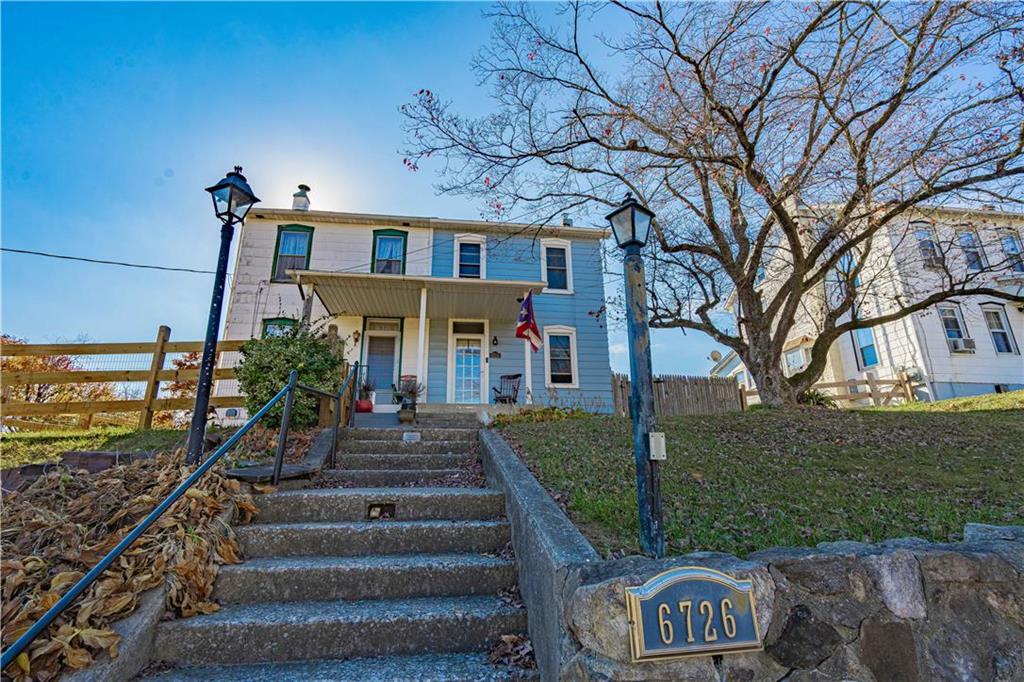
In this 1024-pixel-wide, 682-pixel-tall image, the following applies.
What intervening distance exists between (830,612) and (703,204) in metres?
8.16

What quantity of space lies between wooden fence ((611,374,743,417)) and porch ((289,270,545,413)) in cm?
253

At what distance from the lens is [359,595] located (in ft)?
8.51

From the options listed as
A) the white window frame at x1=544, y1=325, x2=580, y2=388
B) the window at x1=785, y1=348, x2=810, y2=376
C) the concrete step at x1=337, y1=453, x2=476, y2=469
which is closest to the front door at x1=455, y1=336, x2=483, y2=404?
the white window frame at x1=544, y1=325, x2=580, y2=388

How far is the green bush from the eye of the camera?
5914mm

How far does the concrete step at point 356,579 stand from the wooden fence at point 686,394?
9.86 metres

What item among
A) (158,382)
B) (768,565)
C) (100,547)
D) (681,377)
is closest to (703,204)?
(681,377)

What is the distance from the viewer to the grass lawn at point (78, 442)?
6.04 metres

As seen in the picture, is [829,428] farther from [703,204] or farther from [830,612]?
[830,612]

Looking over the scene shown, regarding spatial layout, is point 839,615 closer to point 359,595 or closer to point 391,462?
point 359,595

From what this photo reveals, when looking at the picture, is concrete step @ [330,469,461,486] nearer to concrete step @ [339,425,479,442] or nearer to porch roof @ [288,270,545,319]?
concrete step @ [339,425,479,442]

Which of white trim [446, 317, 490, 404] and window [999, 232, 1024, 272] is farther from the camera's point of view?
white trim [446, 317, 490, 404]

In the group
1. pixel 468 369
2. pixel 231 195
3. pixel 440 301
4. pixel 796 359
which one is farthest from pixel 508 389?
pixel 796 359

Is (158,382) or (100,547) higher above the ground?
(158,382)

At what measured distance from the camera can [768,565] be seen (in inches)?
70.9
